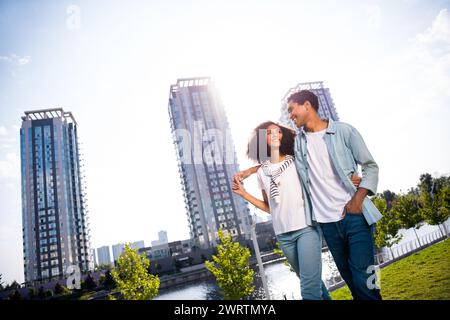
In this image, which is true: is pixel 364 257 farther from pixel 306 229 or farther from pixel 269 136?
pixel 269 136

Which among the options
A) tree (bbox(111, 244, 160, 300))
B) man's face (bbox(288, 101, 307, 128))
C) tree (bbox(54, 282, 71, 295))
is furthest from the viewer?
tree (bbox(54, 282, 71, 295))

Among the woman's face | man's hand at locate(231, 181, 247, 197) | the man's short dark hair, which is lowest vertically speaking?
man's hand at locate(231, 181, 247, 197)

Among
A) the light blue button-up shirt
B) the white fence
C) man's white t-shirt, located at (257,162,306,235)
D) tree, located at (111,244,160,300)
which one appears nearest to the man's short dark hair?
the light blue button-up shirt

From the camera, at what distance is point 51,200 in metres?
73.6

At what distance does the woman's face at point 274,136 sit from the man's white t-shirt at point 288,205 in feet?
0.70

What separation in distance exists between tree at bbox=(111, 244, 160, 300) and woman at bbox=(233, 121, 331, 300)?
18100mm

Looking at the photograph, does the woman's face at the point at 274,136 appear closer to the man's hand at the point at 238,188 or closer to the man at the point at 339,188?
the man at the point at 339,188

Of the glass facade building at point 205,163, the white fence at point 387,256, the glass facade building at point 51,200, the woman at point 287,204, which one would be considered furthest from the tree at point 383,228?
the glass facade building at point 51,200

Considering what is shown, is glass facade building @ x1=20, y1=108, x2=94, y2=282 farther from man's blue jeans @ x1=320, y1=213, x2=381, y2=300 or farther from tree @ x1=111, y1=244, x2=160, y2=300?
man's blue jeans @ x1=320, y1=213, x2=381, y2=300

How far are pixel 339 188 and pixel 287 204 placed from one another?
440 mm

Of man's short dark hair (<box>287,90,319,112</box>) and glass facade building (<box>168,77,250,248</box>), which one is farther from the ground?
glass facade building (<box>168,77,250,248</box>)

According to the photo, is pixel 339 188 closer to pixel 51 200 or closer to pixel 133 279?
pixel 133 279

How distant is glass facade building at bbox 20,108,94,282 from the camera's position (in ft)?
225
